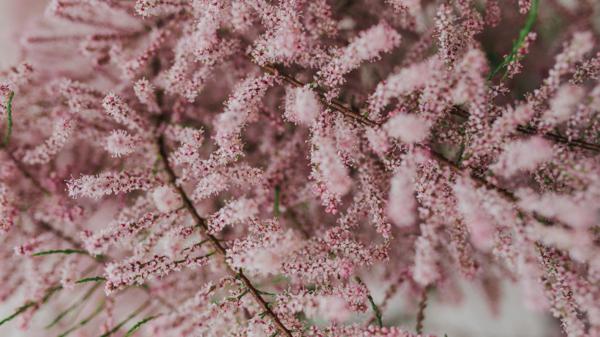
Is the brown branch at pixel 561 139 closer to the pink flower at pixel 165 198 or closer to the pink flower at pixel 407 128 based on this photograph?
the pink flower at pixel 407 128

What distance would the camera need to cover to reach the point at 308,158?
904mm

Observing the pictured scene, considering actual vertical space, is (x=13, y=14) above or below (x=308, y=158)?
above

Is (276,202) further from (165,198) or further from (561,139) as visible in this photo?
(561,139)

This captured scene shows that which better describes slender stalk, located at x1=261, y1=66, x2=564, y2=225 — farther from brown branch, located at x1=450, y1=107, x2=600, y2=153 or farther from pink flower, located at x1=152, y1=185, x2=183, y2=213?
pink flower, located at x1=152, y1=185, x2=183, y2=213

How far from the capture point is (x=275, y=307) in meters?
0.84

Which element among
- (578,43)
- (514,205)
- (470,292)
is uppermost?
(470,292)

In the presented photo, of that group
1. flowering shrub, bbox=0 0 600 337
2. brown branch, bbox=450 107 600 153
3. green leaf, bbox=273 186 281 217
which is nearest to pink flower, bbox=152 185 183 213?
flowering shrub, bbox=0 0 600 337

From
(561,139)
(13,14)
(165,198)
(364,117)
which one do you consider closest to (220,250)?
(165,198)

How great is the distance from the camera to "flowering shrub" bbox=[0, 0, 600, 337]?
0.70m

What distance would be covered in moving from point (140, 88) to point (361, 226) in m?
0.56

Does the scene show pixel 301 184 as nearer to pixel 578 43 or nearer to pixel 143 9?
pixel 143 9

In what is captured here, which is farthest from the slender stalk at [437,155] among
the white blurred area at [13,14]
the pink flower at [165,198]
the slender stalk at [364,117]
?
the white blurred area at [13,14]

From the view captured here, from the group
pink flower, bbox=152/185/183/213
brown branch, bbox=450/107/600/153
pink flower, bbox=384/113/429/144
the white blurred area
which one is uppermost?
the white blurred area

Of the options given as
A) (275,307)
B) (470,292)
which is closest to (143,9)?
(275,307)
